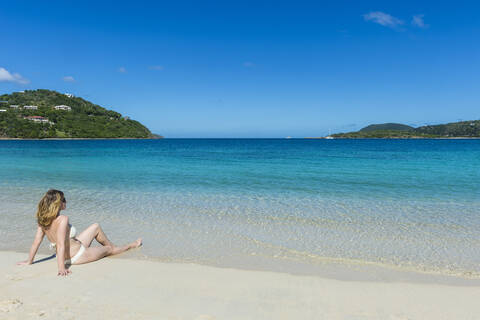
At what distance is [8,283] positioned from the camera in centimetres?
500

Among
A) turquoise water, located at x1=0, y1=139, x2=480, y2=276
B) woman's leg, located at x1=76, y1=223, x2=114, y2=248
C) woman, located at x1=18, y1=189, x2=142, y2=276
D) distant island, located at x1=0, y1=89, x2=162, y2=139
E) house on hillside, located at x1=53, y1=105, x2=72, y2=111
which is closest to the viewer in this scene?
woman, located at x1=18, y1=189, x2=142, y2=276

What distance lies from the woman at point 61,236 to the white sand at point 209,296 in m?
0.23

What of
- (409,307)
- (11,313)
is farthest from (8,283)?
(409,307)

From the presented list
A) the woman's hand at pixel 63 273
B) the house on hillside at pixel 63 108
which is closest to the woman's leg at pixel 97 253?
the woman's hand at pixel 63 273

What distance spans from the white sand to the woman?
23 cm

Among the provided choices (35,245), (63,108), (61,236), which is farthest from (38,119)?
(61,236)

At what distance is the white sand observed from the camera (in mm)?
4086

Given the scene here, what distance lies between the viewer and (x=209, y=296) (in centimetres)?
461

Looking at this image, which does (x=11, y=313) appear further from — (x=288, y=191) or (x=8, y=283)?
(x=288, y=191)

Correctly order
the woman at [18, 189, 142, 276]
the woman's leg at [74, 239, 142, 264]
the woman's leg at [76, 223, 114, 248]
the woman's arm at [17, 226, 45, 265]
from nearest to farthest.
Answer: the woman at [18, 189, 142, 276]
the woman's arm at [17, 226, 45, 265]
the woman's leg at [74, 239, 142, 264]
the woman's leg at [76, 223, 114, 248]

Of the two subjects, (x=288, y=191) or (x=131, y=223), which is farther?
(x=288, y=191)

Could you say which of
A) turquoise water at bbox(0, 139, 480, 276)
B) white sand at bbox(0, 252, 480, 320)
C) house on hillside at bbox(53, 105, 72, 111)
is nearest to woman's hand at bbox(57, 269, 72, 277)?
white sand at bbox(0, 252, 480, 320)

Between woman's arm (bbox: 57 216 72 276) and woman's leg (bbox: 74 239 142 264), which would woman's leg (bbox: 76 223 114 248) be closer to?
woman's leg (bbox: 74 239 142 264)

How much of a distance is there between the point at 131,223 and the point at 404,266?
749cm
